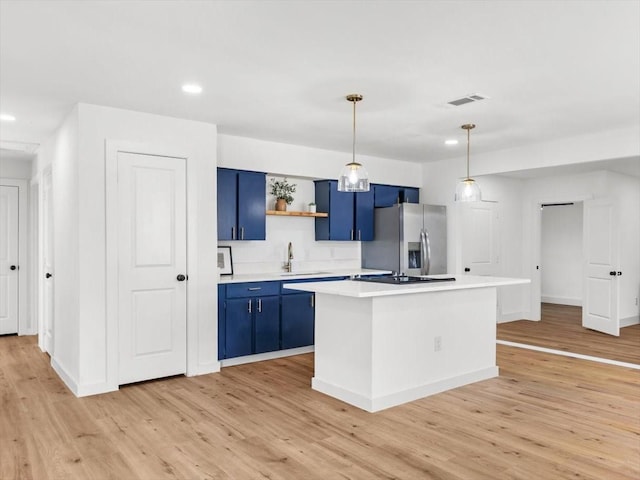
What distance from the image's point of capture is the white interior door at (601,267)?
6.58 meters

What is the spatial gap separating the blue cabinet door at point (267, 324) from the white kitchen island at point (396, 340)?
3.63ft

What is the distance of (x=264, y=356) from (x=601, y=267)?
4.82 metres

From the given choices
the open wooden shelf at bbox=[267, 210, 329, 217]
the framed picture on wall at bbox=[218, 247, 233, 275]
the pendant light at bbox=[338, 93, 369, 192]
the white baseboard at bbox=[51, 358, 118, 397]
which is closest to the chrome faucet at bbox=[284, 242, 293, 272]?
the open wooden shelf at bbox=[267, 210, 329, 217]

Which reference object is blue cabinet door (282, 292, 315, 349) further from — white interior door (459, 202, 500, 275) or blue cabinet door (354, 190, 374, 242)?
white interior door (459, 202, 500, 275)

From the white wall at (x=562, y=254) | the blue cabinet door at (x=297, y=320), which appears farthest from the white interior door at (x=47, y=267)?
the white wall at (x=562, y=254)

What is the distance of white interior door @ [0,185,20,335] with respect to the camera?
22.3 feet

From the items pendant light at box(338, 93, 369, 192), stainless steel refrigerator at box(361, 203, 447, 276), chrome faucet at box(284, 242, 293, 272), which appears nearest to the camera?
pendant light at box(338, 93, 369, 192)

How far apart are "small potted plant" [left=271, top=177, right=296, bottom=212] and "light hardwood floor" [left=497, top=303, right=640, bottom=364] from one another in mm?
3297

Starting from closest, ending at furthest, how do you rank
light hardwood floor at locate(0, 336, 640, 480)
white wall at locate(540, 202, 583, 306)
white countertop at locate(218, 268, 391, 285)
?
light hardwood floor at locate(0, 336, 640, 480) → white countertop at locate(218, 268, 391, 285) → white wall at locate(540, 202, 583, 306)

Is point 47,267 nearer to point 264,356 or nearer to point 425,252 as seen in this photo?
point 264,356

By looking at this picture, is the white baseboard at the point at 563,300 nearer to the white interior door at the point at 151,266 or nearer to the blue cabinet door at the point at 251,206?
the blue cabinet door at the point at 251,206

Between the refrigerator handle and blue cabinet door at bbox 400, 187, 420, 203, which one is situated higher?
blue cabinet door at bbox 400, 187, 420, 203

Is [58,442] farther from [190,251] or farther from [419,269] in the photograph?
[419,269]

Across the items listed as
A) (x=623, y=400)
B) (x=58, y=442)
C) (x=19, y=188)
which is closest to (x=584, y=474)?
(x=623, y=400)
